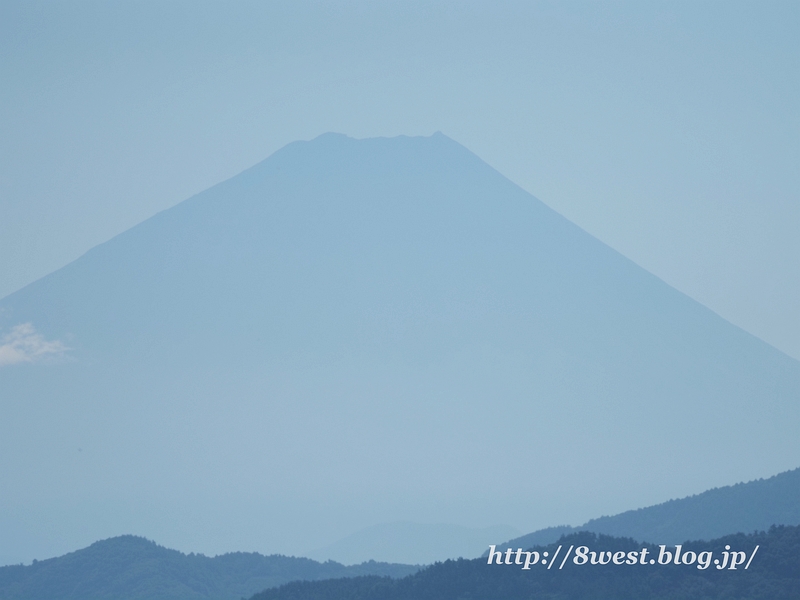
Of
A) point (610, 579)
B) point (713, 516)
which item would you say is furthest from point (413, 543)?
point (610, 579)

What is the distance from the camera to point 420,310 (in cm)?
19000

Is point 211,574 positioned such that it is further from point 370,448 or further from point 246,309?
point 246,309

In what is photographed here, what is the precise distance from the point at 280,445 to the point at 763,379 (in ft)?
237

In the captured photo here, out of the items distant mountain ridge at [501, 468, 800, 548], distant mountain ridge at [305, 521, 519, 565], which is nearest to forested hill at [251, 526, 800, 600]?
distant mountain ridge at [501, 468, 800, 548]

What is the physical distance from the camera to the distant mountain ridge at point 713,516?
37.1m

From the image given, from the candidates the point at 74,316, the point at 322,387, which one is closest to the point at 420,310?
the point at 322,387

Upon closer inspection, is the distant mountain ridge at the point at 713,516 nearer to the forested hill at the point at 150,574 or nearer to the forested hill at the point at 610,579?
the forested hill at the point at 610,579

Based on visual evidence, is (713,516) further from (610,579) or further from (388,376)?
(388,376)

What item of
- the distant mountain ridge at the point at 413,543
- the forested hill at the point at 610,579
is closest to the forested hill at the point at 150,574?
the forested hill at the point at 610,579

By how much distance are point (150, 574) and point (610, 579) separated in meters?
16.7

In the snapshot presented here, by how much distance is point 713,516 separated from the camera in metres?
38.2

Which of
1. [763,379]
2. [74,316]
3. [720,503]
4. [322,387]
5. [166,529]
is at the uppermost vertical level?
[74,316]

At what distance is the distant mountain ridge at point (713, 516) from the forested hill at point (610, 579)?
7083 mm

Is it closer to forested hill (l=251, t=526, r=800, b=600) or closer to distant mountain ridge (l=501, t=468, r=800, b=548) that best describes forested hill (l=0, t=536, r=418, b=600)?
forested hill (l=251, t=526, r=800, b=600)
